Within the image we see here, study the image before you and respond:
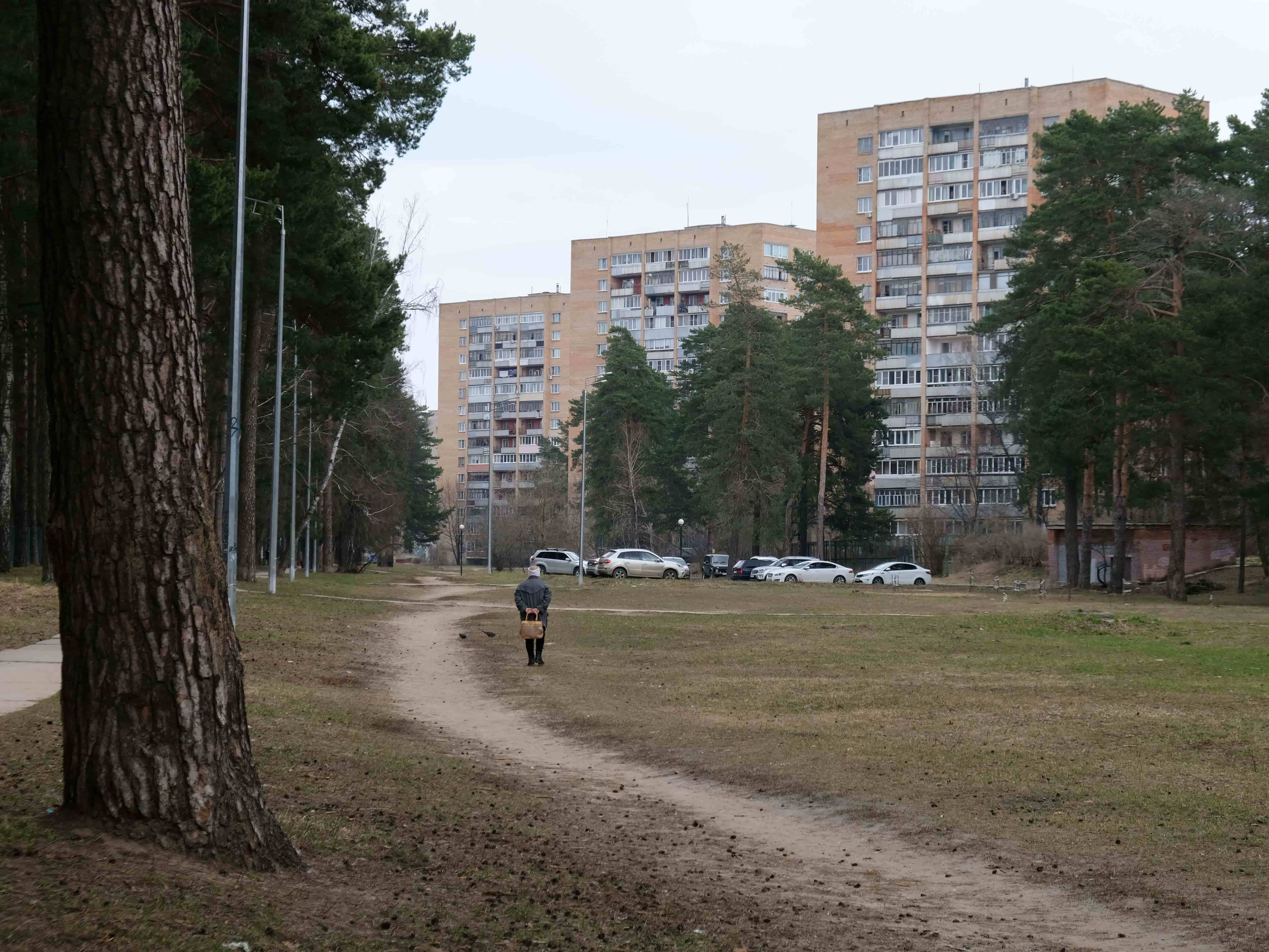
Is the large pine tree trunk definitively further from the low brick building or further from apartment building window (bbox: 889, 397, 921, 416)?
apartment building window (bbox: 889, 397, 921, 416)

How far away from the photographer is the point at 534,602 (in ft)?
71.1

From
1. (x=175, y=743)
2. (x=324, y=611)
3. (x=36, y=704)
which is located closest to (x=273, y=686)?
(x=36, y=704)

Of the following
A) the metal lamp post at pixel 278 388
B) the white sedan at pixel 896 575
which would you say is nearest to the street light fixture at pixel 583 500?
the white sedan at pixel 896 575

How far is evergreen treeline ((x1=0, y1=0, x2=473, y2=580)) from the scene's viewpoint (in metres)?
27.1

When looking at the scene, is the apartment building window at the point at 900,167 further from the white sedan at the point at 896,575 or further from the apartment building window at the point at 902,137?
the white sedan at the point at 896,575

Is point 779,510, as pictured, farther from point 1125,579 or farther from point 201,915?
point 201,915

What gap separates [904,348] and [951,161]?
1439 centimetres

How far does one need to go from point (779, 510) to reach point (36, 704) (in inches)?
2694

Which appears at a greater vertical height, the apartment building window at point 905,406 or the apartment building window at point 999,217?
the apartment building window at point 999,217

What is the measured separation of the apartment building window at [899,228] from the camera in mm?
106750

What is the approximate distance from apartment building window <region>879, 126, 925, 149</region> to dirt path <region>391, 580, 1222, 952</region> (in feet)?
320

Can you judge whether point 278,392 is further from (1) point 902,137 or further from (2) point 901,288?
(1) point 902,137

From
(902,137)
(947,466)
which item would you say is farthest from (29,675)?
Result: (902,137)

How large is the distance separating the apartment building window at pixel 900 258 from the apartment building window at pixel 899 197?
3388 millimetres
